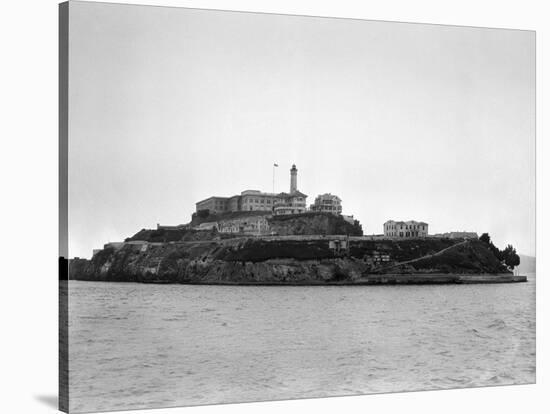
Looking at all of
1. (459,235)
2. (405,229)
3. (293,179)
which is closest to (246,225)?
(293,179)

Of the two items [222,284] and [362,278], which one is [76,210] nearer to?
[222,284]

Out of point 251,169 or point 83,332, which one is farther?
point 251,169

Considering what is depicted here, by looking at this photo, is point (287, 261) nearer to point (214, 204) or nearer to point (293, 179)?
point (293, 179)

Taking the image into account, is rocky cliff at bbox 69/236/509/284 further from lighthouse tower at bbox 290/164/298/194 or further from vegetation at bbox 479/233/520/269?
lighthouse tower at bbox 290/164/298/194

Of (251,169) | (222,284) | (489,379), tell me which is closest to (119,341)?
(222,284)

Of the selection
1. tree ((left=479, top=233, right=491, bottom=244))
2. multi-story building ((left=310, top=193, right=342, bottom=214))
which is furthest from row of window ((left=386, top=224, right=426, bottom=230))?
tree ((left=479, top=233, right=491, bottom=244))

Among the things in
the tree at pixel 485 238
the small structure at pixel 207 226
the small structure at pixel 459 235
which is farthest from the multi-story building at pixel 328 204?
the tree at pixel 485 238
